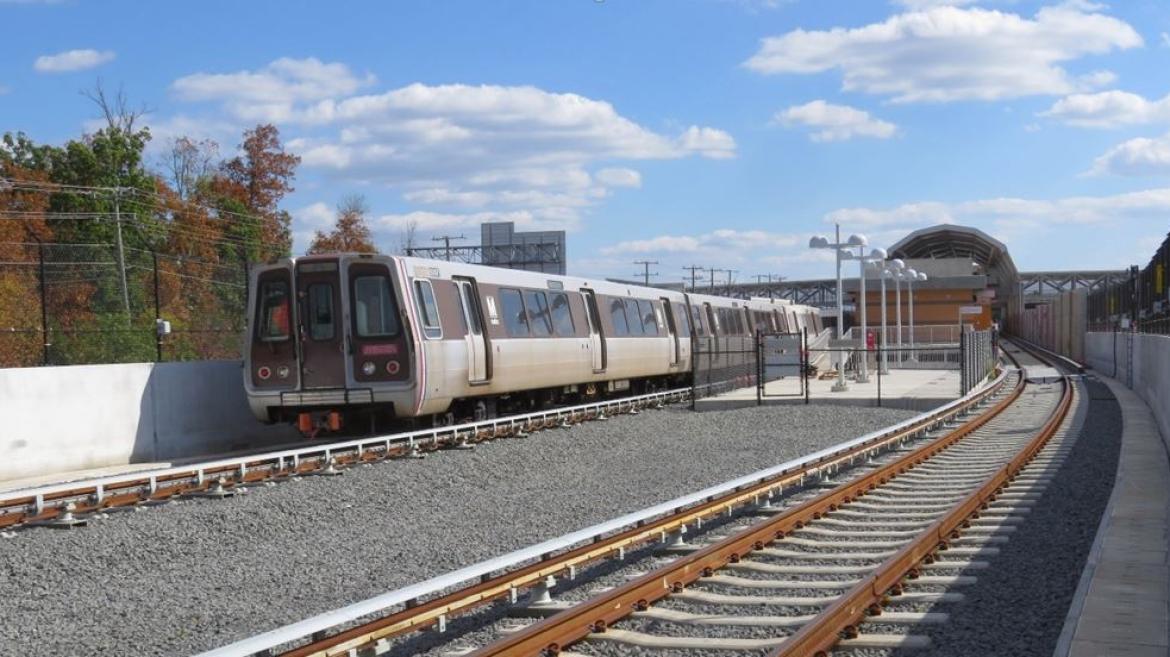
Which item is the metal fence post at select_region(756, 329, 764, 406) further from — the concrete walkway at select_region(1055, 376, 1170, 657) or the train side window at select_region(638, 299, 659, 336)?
the concrete walkway at select_region(1055, 376, 1170, 657)

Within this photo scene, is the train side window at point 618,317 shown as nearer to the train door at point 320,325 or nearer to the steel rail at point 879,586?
the train door at point 320,325

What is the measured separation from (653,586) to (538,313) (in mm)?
14946

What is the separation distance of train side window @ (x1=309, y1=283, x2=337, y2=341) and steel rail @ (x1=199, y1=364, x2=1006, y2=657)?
7.46 meters

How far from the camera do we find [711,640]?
21.9 feet

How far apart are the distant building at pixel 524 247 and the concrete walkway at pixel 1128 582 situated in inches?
1515

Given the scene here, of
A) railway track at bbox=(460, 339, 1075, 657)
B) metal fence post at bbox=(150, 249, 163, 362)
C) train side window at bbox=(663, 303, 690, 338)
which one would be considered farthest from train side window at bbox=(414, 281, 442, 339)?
train side window at bbox=(663, 303, 690, 338)

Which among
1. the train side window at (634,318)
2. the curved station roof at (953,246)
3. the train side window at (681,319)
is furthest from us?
the curved station roof at (953,246)

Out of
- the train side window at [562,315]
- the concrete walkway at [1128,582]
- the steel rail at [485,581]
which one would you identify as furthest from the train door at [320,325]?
the concrete walkway at [1128,582]

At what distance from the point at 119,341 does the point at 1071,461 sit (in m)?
14.3

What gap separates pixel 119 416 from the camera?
17609mm

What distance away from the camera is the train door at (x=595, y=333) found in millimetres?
24703

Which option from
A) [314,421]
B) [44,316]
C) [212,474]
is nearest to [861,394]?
[314,421]

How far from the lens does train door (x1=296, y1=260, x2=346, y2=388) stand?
18000 mm

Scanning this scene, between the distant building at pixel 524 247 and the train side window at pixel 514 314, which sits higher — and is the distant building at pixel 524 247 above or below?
above
